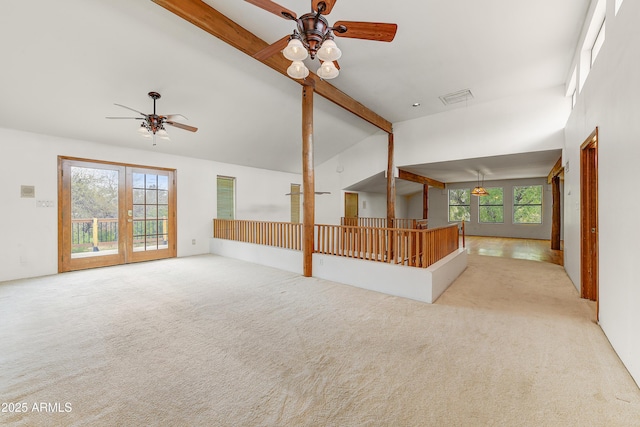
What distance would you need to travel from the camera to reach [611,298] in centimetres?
230

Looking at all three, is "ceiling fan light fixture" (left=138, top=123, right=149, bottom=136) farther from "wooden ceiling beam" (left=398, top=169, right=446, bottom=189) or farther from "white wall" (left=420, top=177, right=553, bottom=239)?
"white wall" (left=420, top=177, right=553, bottom=239)

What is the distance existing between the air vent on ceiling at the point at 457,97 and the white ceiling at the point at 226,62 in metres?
0.16

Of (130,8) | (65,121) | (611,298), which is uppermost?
(130,8)

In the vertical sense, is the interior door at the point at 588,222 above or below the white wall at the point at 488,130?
below

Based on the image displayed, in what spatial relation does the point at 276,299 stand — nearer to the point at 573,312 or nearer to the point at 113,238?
the point at 573,312

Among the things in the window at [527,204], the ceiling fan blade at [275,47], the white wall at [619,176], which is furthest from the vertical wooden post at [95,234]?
the window at [527,204]

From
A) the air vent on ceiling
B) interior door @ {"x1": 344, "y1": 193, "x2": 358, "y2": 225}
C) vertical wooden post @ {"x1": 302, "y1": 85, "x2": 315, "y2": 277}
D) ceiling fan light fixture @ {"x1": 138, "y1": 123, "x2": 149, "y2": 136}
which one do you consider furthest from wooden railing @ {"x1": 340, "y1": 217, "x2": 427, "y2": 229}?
ceiling fan light fixture @ {"x1": 138, "y1": 123, "x2": 149, "y2": 136}

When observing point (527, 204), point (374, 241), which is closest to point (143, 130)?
point (374, 241)

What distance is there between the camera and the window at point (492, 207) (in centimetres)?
1106

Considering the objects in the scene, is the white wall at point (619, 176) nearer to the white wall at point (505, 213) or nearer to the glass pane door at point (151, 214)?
the white wall at point (505, 213)

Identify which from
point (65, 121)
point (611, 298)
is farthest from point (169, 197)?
point (611, 298)

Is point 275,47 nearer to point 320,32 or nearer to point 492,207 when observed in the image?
point 320,32

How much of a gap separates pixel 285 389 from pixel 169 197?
5.78 meters

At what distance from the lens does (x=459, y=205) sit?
39.4 feet
